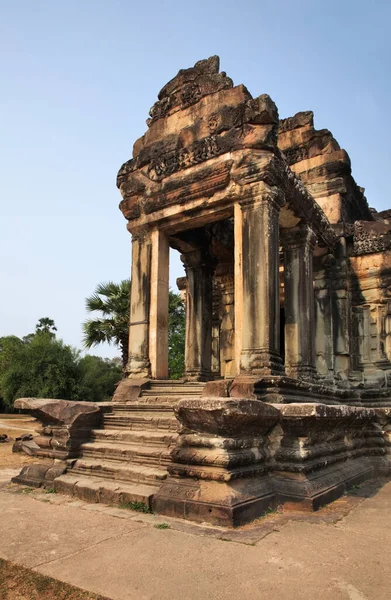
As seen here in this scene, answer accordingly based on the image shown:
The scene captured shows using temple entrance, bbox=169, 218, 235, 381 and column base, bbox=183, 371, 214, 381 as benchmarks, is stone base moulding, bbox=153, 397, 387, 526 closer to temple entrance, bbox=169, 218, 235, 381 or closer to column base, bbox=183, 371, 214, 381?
column base, bbox=183, 371, 214, 381

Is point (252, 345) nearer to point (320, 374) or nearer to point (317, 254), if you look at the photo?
point (320, 374)

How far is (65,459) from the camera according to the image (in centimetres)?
629

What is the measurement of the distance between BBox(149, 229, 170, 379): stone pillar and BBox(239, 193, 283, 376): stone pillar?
1.78 metres

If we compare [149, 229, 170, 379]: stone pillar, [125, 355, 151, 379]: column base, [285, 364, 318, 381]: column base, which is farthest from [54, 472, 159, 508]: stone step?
[285, 364, 318, 381]: column base

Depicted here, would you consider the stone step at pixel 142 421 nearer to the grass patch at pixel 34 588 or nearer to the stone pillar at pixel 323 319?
the grass patch at pixel 34 588

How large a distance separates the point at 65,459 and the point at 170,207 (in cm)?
448

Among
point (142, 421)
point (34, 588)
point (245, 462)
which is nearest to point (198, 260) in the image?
point (142, 421)

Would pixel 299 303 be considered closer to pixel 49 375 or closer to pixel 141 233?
pixel 141 233

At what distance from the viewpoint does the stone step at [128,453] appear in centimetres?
554

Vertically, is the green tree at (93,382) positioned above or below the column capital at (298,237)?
below

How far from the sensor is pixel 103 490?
5.19m

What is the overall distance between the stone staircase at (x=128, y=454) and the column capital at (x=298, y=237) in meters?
3.47

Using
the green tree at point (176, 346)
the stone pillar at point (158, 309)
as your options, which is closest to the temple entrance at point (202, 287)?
the stone pillar at point (158, 309)

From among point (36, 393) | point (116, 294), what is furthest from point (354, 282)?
point (36, 393)
